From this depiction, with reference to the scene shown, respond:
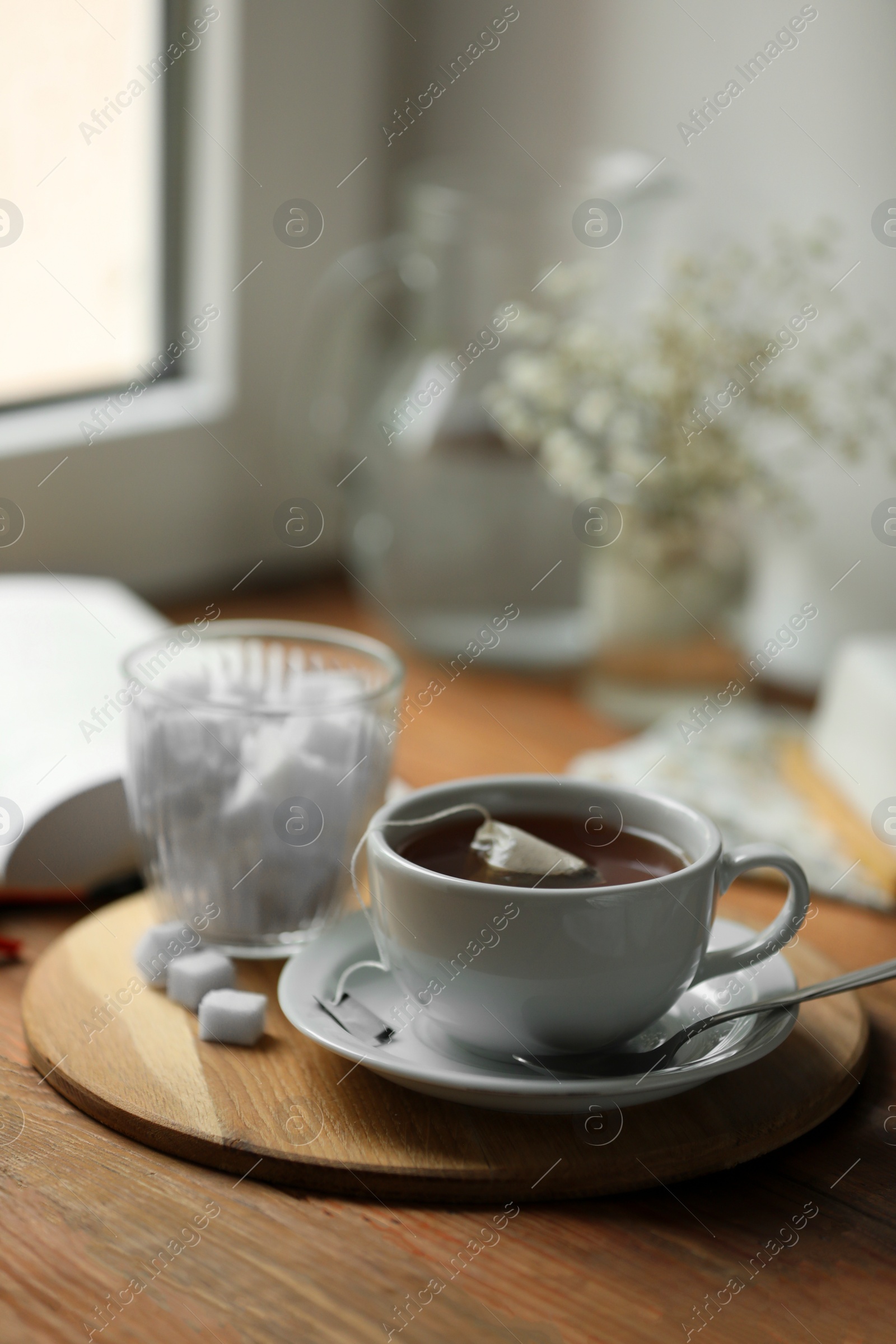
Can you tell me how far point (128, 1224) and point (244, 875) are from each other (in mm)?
194

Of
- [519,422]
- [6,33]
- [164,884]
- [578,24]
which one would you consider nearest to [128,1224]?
[164,884]

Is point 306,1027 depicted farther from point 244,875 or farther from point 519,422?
point 519,422

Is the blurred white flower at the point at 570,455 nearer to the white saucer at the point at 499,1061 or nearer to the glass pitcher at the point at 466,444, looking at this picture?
the glass pitcher at the point at 466,444

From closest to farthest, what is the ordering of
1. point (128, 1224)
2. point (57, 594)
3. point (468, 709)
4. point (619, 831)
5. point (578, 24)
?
point (128, 1224)
point (619, 831)
point (57, 594)
point (468, 709)
point (578, 24)

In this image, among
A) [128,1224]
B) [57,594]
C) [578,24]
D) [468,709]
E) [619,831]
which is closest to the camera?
[128,1224]

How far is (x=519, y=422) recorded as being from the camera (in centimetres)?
101

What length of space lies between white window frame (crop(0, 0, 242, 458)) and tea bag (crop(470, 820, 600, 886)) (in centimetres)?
71

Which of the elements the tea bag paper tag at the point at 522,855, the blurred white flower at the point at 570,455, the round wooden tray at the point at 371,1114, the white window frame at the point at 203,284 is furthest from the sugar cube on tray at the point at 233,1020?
the white window frame at the point at 203,284

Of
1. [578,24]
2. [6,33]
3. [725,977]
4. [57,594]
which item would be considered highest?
[6,33]

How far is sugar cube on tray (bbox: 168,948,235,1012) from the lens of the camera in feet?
1.99

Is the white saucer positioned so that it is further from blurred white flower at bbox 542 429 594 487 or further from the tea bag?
blurred white flower at bbox 542 429 594 487

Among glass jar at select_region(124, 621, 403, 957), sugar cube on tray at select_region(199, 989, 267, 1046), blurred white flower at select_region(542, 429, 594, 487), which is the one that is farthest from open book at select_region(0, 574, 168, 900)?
blurred white flower at select_region(542, 429, 594, 487)

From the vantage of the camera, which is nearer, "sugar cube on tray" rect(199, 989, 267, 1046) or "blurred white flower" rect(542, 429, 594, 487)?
"sugar cube on tray" rect(199, 989, 267, 1046)

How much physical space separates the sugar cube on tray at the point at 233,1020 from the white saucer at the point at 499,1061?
0.02 m
